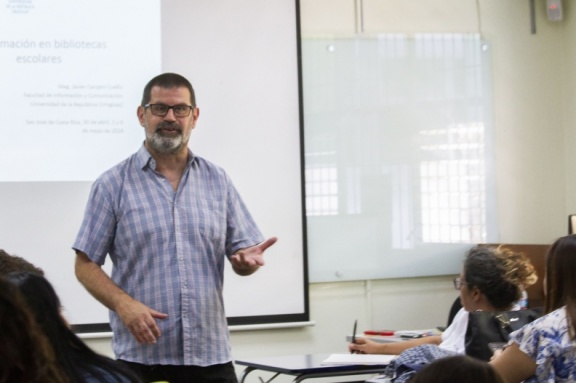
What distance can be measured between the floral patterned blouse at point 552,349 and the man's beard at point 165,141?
1370 millimetres

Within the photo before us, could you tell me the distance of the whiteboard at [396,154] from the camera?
5672 millimetres

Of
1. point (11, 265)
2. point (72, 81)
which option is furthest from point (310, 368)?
point (72, 81)

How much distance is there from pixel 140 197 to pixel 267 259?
7.47ft

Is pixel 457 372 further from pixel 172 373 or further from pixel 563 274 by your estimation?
pixel 172 373

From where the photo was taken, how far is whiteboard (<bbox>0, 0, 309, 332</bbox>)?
499cm

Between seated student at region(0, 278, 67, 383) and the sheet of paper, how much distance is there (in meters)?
2.40

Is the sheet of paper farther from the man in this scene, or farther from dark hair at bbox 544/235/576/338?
dark hair at bbox 544/235/576/338

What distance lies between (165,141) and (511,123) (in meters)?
3.39

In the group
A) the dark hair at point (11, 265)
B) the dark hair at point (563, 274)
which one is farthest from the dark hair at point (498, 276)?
the dark hair at point (11, 265)

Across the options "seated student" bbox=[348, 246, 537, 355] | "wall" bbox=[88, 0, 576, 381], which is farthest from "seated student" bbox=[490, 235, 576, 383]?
"wall" bbox=[88, 0, 576, 381]

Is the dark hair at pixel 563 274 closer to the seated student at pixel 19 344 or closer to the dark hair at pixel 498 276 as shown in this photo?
the dark hair at pixel 498 276

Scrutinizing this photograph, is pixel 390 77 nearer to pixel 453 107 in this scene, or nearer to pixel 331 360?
pixel 453 107

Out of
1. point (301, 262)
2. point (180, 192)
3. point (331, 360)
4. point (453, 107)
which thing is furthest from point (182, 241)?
point (453, 107)

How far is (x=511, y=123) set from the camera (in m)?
6.10
